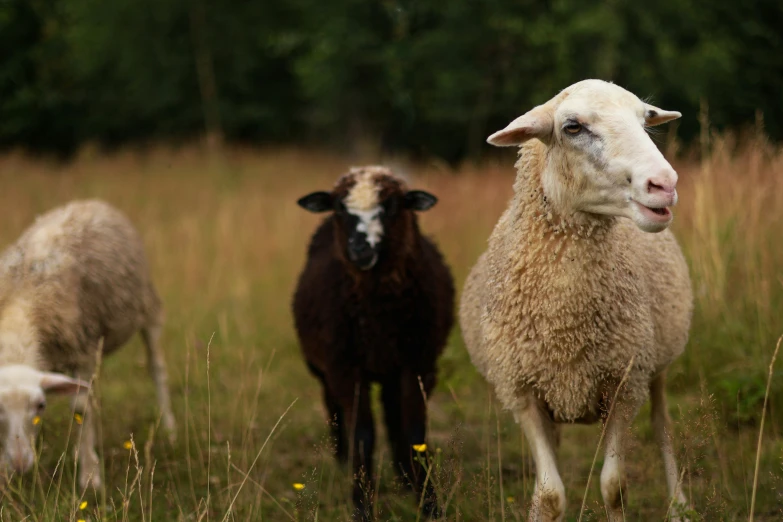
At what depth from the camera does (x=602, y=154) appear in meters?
3.20

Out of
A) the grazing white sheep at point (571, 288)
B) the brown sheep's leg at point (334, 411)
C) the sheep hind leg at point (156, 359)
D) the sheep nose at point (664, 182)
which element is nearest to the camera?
the sheep nose at point (664, 182)

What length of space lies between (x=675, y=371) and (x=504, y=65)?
15079 millimetres

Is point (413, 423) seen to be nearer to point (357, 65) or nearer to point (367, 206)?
point (367, 206)

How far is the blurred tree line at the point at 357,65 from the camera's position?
58.6 feet

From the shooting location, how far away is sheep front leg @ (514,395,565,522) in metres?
3.52

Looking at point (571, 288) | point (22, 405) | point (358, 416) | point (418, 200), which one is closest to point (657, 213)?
point (571, 288)

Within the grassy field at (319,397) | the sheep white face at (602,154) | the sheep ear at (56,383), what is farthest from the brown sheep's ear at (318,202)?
the sheep white face at (602,154)

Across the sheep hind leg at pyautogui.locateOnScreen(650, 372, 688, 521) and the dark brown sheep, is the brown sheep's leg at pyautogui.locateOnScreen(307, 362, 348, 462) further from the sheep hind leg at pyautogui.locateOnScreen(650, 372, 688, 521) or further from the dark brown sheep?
the sheep hind leg at pyautogui.locateOnScreen(650, 372, 688, 521)

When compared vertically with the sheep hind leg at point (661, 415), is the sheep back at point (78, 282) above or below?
above

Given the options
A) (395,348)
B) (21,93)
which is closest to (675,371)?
(395,348)

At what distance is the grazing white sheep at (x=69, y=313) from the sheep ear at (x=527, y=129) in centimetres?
209

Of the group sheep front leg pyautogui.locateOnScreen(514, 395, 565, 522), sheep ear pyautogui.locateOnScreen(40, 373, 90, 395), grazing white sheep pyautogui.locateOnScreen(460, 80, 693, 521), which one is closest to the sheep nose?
grazing white sheep pyautogui.locateOnScreen(460, 80, 693, 521)

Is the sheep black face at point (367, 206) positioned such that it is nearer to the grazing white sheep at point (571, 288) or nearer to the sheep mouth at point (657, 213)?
the grazing white sheep at point (571, 288)

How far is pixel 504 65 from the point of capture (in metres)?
20.1
